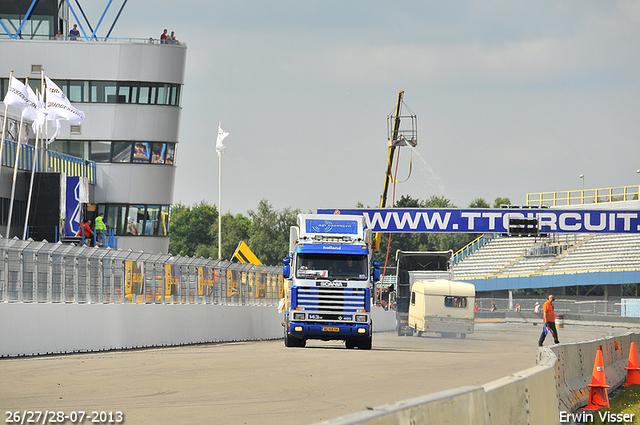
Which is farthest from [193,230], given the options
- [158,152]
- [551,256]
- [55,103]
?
[55,103]

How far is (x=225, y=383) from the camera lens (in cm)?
1462

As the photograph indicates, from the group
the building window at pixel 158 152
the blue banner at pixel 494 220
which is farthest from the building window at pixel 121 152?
the blue banner at pixel 494 220

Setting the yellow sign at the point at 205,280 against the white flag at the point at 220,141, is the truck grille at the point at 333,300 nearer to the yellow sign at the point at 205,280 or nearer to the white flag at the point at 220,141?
the yellow sign at the point at 205,280

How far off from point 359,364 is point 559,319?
3715 cm

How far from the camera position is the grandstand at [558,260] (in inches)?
2958

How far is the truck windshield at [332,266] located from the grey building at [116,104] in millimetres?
32169

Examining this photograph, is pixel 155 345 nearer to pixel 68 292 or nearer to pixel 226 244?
pixel 68 292

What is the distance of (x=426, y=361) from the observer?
21969 mm

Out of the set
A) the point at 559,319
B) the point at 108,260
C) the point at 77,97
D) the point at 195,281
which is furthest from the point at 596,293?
the point at 108,260

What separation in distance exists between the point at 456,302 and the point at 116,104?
26.5 metres

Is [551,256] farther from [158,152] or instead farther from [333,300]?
[333,300]

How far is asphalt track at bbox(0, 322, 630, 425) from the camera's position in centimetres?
1116

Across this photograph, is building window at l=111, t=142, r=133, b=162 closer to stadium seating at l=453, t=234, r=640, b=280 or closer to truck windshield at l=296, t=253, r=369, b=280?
stadium seating at l=453, t=234, r=640, b=280

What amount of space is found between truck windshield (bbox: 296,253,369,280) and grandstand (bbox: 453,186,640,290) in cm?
4680
